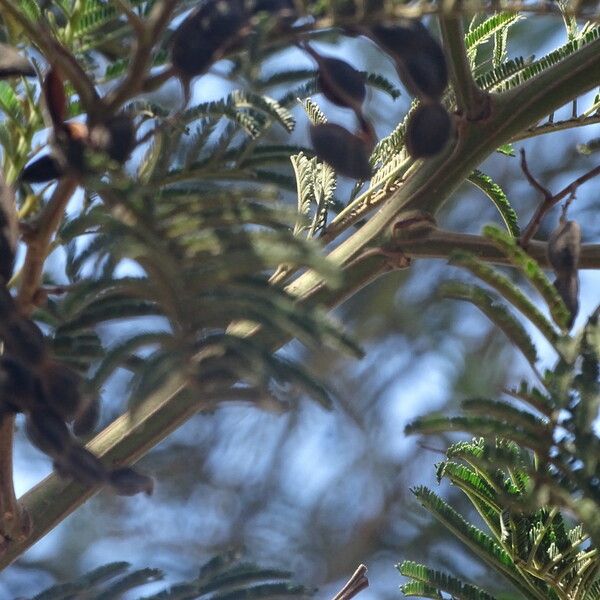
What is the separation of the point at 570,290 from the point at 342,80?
178mm

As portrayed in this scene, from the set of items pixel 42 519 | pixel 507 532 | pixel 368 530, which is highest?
pixel 368 530

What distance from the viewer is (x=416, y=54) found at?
65cm

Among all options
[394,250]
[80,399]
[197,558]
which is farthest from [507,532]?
[197,558]

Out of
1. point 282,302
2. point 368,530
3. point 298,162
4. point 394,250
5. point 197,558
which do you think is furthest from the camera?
point 368,530

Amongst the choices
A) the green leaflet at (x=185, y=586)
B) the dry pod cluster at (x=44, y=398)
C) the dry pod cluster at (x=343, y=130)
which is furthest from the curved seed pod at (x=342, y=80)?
the green leaflet at (x=185, y=586)

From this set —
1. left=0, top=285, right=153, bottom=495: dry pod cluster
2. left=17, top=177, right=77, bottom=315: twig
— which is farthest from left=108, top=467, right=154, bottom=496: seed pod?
left=17, top=177, right=77, bottom=315: twig

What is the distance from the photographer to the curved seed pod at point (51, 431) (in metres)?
0.65

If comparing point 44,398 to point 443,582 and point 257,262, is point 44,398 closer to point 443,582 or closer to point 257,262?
point 257,262

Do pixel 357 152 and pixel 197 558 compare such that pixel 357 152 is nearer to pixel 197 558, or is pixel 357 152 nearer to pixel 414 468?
pixel 197 558

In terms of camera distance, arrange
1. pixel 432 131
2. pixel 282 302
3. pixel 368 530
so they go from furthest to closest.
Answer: pixel 368 530 < pixel 432 131 < pixel 282 302

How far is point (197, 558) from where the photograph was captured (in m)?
2.40

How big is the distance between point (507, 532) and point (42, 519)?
318 mm

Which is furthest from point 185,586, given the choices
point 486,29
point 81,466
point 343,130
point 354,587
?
point 486,29

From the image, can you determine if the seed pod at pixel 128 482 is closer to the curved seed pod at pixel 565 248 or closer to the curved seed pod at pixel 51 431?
the curved seed pod at pixel 51 431
